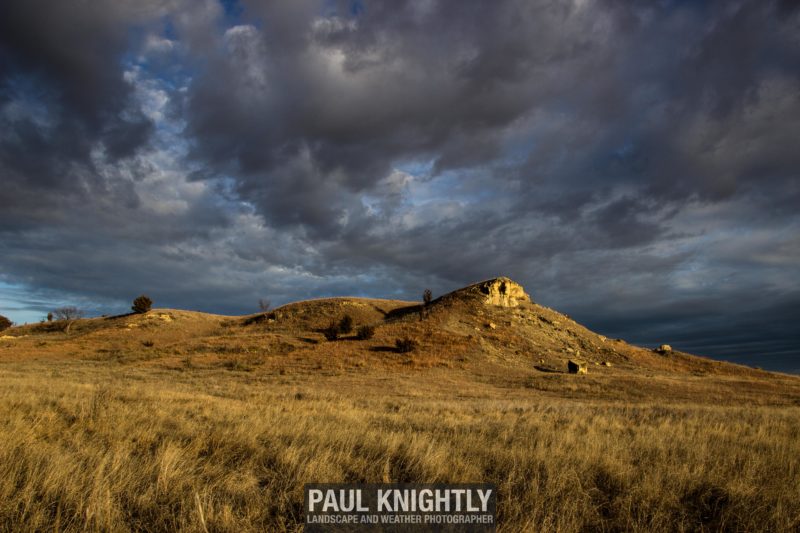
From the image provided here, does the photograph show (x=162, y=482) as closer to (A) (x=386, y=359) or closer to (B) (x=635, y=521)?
(B) (x=635, y=521)

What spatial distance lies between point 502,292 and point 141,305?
197ft

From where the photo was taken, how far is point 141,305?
70.7 meters

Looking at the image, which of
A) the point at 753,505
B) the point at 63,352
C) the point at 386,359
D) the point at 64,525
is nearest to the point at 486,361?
the point at 386,359

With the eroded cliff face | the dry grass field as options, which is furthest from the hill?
the dry grass field

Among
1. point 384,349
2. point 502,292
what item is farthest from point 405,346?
point 502,292

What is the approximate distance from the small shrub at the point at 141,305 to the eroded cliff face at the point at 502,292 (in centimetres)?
5656

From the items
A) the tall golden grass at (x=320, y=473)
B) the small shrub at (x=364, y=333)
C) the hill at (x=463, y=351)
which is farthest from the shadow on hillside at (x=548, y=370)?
the tall golden grass at (x=320, y=473)

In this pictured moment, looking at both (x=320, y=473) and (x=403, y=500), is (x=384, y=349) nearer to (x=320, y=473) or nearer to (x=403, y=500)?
(x=320, y=473)

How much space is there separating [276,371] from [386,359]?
943 centimetres

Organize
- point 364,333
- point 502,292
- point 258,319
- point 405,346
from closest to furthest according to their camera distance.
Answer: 1. point 405,346
2. point 364,333
3. point 502,292
4. point 258,319

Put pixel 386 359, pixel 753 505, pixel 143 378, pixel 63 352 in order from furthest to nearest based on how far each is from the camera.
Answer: pixel 63 352
pixel 386 359
pixel 143 378
pixel 753 505

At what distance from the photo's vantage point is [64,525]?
3.73m

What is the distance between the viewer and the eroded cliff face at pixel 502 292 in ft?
184

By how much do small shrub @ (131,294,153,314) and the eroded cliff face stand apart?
56.6m
